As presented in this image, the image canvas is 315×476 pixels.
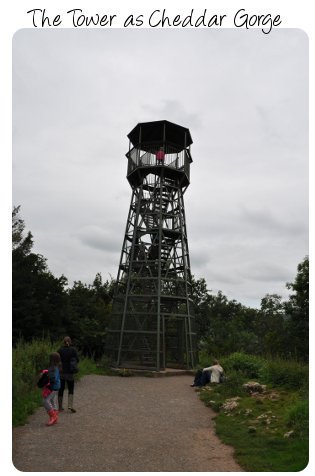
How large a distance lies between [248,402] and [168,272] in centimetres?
1067

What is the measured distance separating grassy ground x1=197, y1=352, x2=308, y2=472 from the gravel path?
0.96ft

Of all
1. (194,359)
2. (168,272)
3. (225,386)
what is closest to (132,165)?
(168,272)

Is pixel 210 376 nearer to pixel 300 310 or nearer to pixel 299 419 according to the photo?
pixel 299 419

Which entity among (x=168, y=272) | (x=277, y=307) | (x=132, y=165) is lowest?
(x=277, y=307)

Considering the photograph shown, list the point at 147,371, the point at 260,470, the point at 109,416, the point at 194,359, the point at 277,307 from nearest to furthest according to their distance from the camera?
the point at 260,470 → the point at 109,416 → the point at 147,371 → the point at 194,359 → the point at 277,307

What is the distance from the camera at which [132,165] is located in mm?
21719

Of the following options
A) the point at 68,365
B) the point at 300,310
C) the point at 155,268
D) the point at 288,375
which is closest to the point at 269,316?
the point at 300,310

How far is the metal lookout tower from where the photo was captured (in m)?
18.8

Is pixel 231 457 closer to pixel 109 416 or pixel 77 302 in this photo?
pixel 109 416

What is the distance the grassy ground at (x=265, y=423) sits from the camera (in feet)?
19.3

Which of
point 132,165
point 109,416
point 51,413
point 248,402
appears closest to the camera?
point 51,413

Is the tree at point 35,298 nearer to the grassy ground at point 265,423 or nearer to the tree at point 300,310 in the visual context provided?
the grassy ground at point 265,423

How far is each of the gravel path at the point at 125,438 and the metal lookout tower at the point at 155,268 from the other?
737cm

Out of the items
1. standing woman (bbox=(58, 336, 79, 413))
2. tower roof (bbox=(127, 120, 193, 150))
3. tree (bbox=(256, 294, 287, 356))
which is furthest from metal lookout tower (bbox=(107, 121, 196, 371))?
tree (bbox=(256, 294, 287, 356))
